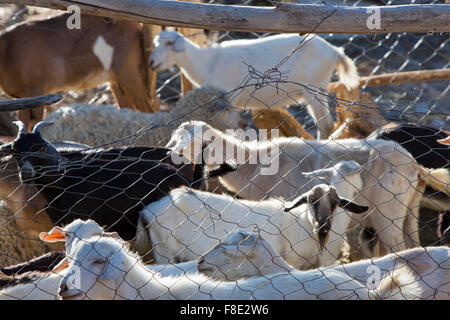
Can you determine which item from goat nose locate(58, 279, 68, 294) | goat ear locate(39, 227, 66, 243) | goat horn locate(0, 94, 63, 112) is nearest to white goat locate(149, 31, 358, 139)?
goat horn locate(0, 94, 63, 112)

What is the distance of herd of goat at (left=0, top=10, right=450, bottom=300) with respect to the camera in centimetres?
199

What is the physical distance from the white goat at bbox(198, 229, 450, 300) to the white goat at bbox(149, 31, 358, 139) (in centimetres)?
244

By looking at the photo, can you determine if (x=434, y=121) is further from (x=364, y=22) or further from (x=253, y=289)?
(x=253, y=289)

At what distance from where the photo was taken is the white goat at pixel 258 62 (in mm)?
4672

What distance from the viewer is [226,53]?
484 centimetres

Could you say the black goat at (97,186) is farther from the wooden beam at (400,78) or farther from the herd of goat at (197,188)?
the wooden beam at (400,78)

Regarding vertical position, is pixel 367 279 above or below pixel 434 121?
below

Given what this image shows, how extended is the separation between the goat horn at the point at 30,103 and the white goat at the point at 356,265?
0.72 m

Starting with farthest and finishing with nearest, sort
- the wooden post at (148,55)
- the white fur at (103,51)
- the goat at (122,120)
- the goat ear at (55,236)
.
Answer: the wooden post at (148,55), the white fur at (103,51), the goat at (122,120), the goat ear at (55,236)

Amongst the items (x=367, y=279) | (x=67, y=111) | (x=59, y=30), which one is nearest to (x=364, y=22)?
(x=367, y=279)

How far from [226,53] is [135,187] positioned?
2.13m

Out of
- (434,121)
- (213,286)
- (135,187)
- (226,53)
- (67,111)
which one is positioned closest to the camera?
(213,286)

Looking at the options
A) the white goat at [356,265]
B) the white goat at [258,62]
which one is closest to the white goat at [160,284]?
the white goat at [356,265]

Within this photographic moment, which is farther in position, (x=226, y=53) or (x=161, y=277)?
(x=226, y=53)
